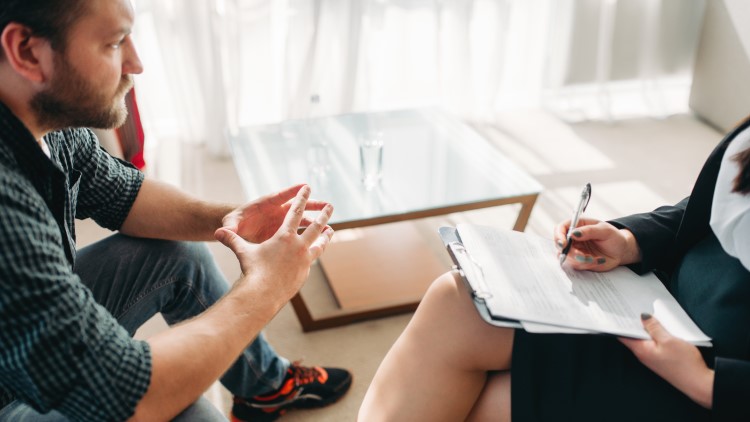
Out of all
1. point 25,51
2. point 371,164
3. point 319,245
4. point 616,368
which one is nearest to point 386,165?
point 371,164

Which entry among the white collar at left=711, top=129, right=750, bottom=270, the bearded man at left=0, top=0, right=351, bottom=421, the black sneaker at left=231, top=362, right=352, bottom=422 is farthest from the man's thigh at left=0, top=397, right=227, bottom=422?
the white collar at left=711, top=129, right=750, bottom=270

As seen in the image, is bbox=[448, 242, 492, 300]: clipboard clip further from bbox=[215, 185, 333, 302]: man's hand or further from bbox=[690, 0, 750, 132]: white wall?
bbox=[690, 0, 750, 132]: white wall

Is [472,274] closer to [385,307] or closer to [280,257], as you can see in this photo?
[280,257]

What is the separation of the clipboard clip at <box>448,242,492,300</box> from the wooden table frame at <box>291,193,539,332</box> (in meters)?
0.53

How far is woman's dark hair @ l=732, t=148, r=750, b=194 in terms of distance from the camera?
39.8 inches

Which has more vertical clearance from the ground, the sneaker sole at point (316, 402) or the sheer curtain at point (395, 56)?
the sheer curtain at point (395, 56)

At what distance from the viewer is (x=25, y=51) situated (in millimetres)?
925

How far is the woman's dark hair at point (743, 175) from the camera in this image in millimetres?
1012

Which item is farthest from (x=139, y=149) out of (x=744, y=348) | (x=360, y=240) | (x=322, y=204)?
(x=744, y=348)

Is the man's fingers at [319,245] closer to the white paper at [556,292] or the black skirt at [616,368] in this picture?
the white paper at [556,292]

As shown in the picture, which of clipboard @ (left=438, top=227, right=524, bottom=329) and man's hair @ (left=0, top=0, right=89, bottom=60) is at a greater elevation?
man's hair @ (left=0, top=0, right=89, bottom=60)

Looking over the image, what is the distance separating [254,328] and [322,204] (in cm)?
41

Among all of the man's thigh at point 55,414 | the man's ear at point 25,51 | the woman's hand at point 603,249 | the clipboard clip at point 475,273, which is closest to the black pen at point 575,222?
the woman's hand at point 603,249

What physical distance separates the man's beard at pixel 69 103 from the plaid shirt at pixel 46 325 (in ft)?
0.20
